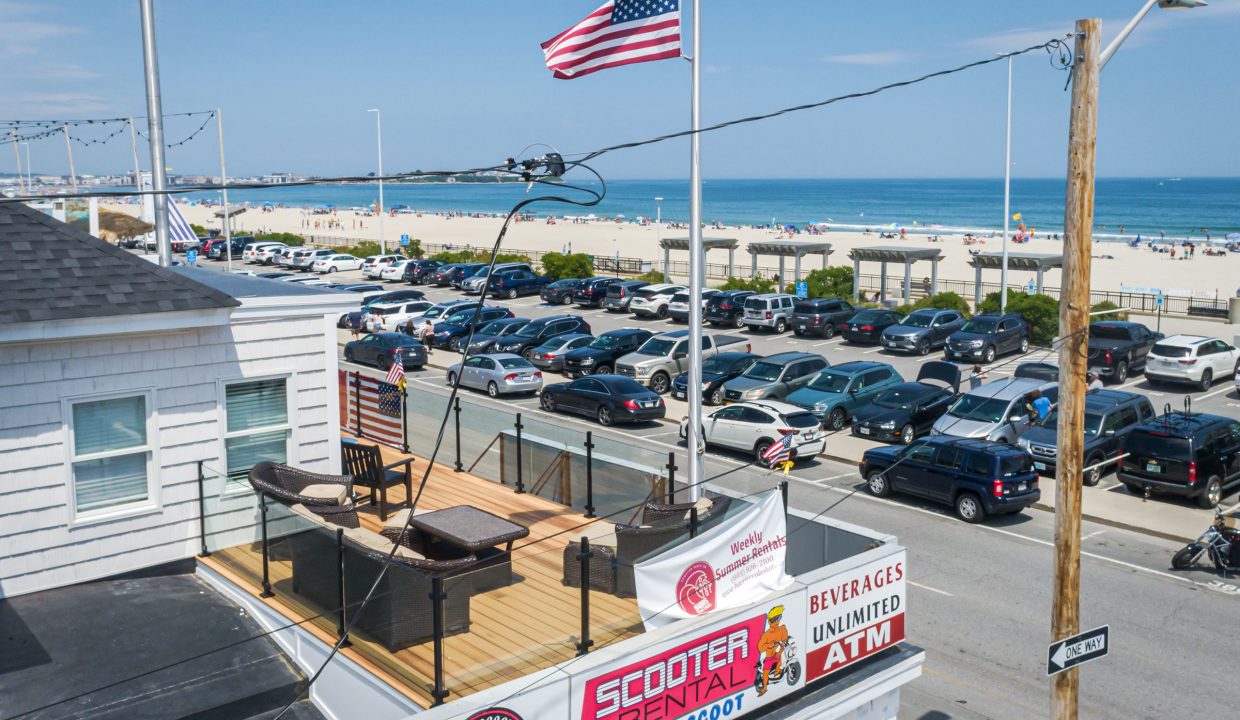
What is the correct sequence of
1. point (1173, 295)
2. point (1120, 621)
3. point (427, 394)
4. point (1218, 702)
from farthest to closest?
point (1173, 295) < point (427, 394) < point (1120, 621) < point (1218, 702)

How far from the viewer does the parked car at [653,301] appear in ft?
161

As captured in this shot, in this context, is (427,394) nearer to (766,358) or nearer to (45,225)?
(45,225)

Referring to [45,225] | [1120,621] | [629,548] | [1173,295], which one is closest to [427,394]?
[45,225]

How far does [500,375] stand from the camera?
34.6 meters

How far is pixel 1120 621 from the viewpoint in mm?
16688

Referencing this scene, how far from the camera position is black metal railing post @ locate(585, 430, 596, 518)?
1352cm

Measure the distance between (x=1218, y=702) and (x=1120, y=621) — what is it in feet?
9.43

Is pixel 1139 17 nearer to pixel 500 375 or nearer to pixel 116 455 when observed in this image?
pixel 116 455

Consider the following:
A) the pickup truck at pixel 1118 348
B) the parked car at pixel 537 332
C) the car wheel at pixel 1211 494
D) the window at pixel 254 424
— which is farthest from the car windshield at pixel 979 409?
the window at pixel 254 424

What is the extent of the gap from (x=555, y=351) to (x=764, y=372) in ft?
29.9

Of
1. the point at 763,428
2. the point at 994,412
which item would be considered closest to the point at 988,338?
the point at 994,412

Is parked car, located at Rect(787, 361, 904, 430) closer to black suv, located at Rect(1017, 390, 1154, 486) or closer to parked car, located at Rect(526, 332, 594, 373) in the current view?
black suv, located at Rect(1017, 390, 1154, 486)

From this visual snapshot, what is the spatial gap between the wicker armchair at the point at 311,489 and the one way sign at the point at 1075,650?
7.16 m

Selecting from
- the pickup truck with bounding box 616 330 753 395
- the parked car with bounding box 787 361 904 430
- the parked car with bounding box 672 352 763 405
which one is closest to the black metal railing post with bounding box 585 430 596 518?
the parked car with bounding box 787 361 904 430
